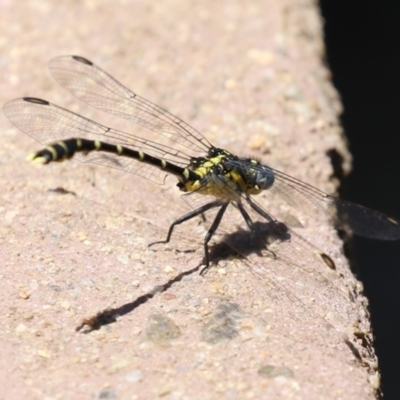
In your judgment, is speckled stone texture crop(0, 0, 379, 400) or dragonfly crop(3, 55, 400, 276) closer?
speckled stone texture crop(0, 0, 379, 400)

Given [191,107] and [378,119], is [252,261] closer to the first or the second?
[191,107]

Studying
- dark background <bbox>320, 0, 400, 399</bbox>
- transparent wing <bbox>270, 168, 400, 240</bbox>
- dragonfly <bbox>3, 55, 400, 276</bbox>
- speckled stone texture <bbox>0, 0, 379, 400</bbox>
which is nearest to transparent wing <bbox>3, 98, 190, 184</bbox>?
dragonfly <bbox>3, 55, 400, 276</bbox>

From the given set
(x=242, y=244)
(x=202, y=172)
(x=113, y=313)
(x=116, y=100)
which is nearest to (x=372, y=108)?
(x=116, y=100)

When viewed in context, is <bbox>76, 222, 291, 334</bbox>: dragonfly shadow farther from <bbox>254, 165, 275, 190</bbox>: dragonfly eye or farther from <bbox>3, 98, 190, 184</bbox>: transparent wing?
<bbox>3, 98, 190, 184</bbox>: transparent wing

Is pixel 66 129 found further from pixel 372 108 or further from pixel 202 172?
pixel 372 108

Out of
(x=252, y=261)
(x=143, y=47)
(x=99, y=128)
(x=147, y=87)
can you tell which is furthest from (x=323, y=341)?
(x=143, y=47)

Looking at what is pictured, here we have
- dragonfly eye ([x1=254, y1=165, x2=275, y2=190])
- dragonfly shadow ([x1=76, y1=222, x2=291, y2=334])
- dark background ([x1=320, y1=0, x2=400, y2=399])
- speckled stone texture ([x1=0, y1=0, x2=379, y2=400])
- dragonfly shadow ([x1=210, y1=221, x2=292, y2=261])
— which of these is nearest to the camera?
speckled stone texture ([x1=0, y1=0, x2=379, y2=400])

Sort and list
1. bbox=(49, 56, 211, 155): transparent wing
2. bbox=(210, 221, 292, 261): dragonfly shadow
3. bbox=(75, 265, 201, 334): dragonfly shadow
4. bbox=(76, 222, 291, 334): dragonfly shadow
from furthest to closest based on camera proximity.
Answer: bbox=(49, 56, 211, 155): transparent wing < bbox=(210, 221, 292, 261): dragonfly shadow < bbox=(76, 222, 291, 334): dragonfly shadow < bbox=(75, 265, 201, 334): dragonfly shadow
